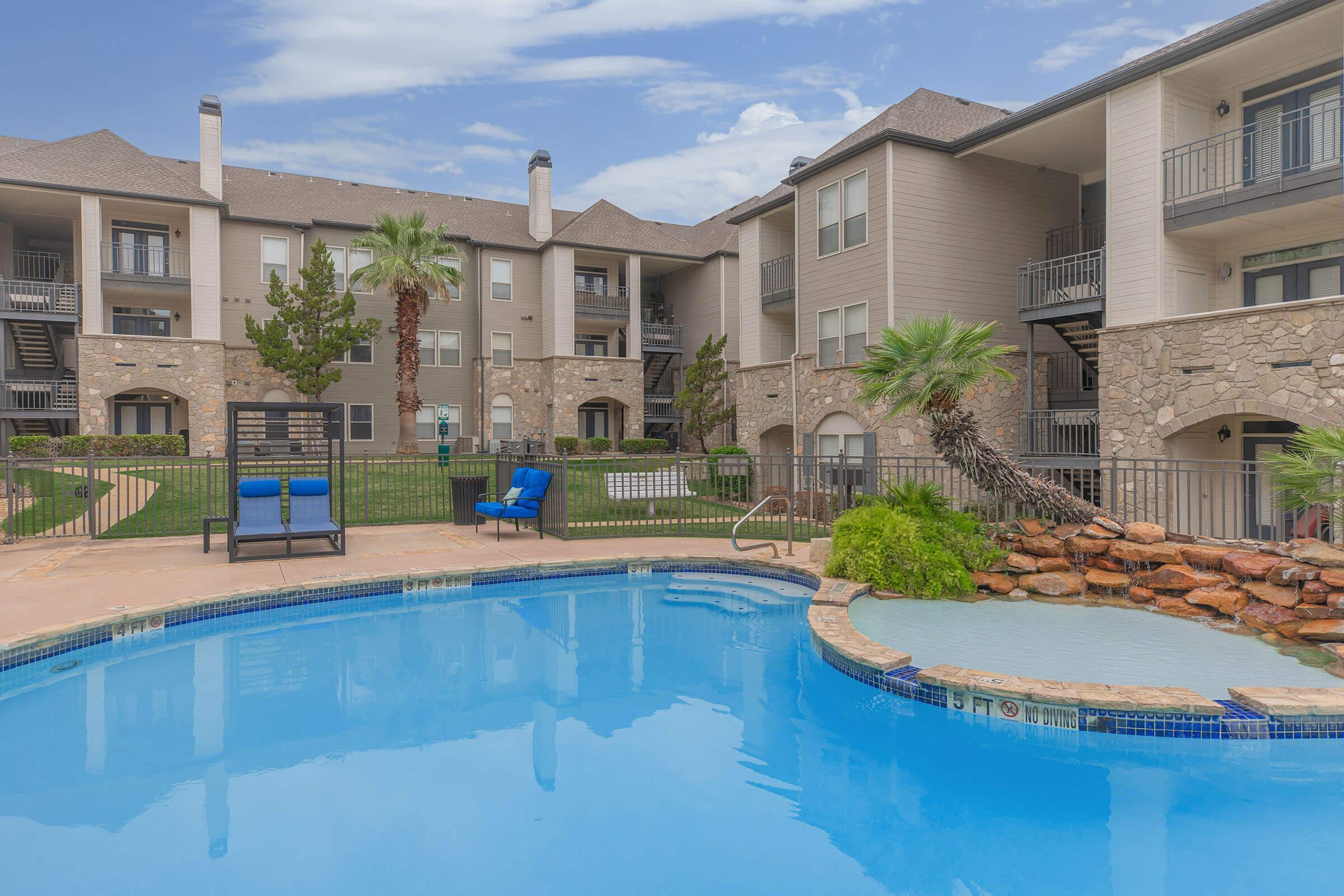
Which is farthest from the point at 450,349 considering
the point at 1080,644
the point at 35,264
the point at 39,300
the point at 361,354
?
the point at 1080,644

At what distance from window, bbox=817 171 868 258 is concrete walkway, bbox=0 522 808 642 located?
8.56 meters

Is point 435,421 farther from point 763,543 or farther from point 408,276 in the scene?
point 763,543

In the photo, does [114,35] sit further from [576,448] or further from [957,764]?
[957,764]

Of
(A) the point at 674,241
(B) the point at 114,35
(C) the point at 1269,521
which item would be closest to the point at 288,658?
(C) the point at 1269,521

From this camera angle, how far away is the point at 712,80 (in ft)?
77.5

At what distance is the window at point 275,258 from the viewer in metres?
25.6

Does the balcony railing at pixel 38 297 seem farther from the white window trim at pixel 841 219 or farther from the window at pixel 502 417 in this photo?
the white window trim at pixel 841 219

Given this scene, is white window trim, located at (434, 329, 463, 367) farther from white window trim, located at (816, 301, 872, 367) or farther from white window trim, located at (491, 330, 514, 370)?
white window trim, located at (816, 301, 872, 367)

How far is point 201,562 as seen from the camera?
926 centimetres

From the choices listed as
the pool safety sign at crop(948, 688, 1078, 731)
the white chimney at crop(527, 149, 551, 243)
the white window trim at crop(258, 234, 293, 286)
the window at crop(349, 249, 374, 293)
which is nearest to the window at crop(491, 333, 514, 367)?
the white chimney at crop(527, 149, 551, 243)

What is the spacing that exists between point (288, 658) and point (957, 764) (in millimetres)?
5475

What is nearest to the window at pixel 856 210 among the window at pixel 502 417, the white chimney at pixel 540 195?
the white chimney at pixel 540 195

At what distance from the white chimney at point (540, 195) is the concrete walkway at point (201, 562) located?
20.1 metres

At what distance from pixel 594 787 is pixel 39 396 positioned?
25.9 metres
